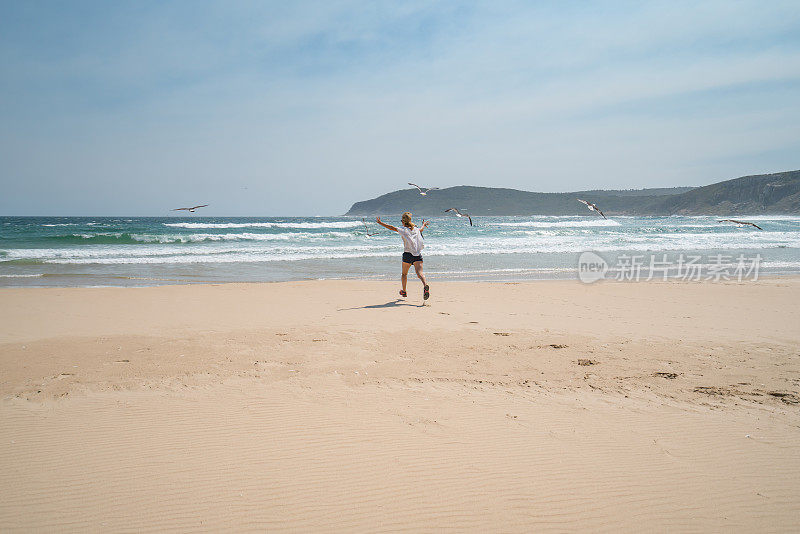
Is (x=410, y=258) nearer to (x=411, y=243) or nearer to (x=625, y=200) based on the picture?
(x=411, y=243)

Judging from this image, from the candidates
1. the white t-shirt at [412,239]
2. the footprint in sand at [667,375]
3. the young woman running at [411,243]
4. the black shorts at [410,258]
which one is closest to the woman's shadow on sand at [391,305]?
the young woman running at [411,243]

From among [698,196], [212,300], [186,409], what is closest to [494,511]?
[186,409]

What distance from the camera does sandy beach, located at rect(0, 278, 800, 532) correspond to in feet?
9.05

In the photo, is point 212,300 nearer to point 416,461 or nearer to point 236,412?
point 236,412

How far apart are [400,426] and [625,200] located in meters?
119

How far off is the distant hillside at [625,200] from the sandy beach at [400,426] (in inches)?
3410

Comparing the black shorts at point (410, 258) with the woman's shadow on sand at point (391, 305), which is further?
the black shorts at point (410, 258)

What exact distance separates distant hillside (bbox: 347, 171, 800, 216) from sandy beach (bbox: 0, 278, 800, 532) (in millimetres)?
86615

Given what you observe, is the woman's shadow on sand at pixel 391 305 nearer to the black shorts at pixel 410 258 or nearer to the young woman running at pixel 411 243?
the young woman running at pixel 411 243

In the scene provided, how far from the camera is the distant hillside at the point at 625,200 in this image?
304ft

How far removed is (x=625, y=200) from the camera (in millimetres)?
Answer: 107625

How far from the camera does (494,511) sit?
275 cm

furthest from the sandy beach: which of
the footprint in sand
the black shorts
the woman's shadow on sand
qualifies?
the black shorts

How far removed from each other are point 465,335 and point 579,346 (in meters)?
1.57
